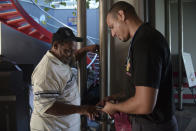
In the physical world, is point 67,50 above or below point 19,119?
above

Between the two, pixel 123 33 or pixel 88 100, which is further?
pixel 88 100

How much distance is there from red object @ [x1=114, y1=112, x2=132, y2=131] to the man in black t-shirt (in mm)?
71

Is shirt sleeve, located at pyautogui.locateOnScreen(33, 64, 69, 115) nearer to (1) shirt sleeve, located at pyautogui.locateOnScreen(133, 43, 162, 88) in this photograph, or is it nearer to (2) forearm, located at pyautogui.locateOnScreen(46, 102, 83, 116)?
(2) forearm, located at pyautogui.locateOnScreen(46, 102, 83, 116)

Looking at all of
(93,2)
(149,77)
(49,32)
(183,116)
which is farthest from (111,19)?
(183,116)

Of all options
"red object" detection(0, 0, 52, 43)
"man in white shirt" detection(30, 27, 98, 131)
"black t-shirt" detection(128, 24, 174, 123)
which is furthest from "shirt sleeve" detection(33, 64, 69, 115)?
"red object" detection(0, 0, 52, 43)

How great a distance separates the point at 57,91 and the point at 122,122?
518 millimetres

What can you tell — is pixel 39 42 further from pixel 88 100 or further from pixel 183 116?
pixel 183 116

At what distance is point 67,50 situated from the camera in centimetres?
150

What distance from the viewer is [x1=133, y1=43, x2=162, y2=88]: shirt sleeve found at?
34.0 inches

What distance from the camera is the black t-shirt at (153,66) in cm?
87

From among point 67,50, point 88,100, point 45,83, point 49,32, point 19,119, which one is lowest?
point 19,119

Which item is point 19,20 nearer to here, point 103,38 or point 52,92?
point 103,38

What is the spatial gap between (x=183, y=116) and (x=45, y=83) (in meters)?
3.99

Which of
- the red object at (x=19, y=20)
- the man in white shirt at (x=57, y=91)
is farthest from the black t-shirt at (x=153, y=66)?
the red object at (x=19, y=20)
